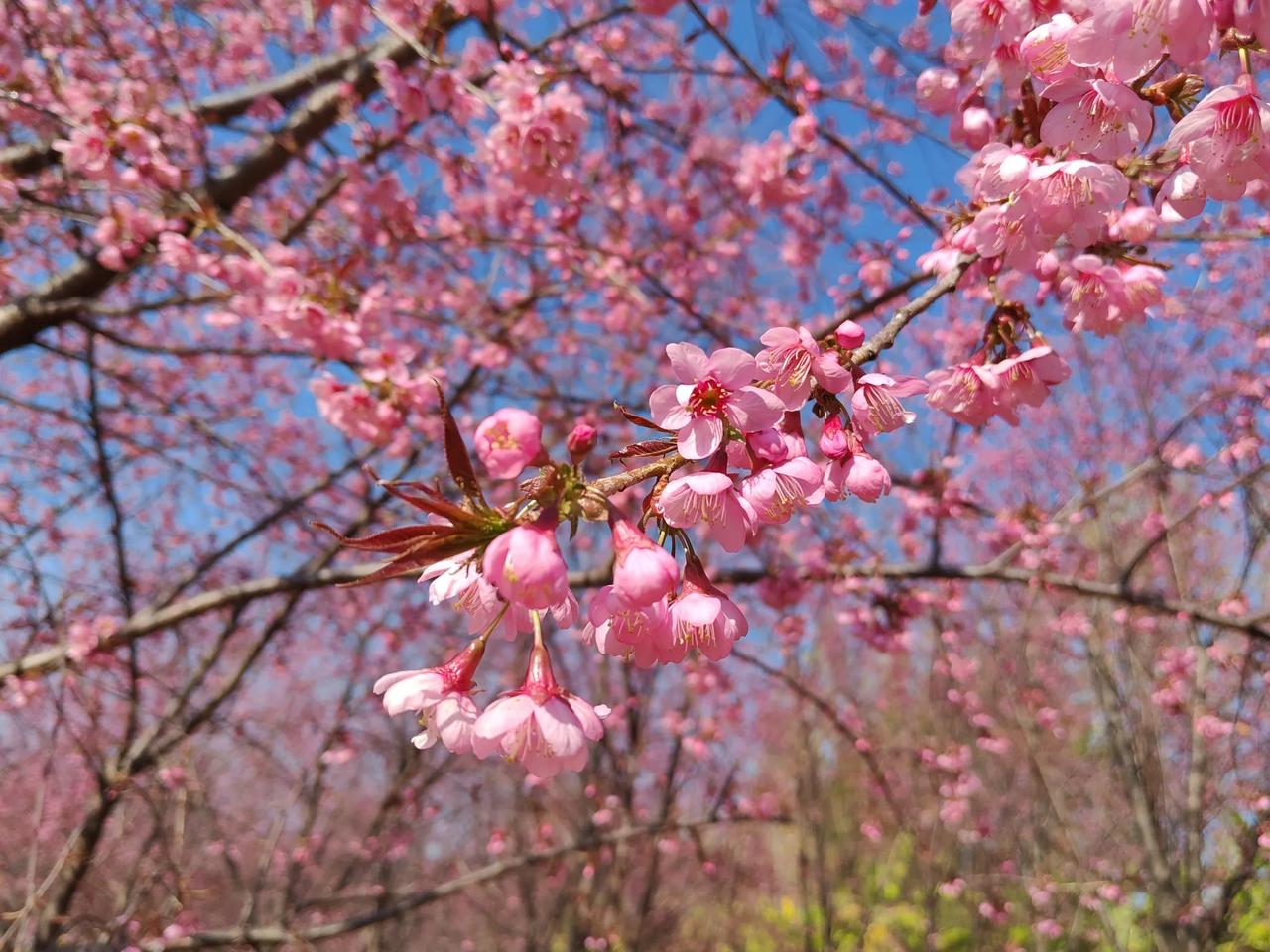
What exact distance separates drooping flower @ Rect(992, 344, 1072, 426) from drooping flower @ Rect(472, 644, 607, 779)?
97cm

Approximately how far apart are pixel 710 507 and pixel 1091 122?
89cm

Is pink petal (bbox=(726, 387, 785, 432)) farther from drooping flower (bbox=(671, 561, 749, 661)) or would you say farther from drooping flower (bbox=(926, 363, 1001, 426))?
drooping flower (bbox=(926, 363, 1001, 426))

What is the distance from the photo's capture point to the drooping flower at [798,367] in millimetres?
1103

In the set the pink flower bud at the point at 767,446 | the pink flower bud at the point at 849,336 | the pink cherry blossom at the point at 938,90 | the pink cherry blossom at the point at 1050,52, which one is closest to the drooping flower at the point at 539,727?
the pink flower bud at the point at 767,446

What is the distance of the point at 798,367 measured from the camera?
45.0 inches

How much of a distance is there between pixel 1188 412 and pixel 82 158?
221 inches

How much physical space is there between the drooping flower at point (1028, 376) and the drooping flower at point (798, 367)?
42 centimetres

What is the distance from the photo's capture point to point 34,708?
4.50 meters

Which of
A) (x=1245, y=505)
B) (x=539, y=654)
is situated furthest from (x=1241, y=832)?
(x=539, y=654)

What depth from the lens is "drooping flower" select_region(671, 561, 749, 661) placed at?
1035 mm

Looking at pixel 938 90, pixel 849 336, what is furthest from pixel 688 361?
pixel 938 90

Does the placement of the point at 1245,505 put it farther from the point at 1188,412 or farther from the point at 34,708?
the point at 34,708

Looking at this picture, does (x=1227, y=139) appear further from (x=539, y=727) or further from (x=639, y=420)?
(x=539, y=727)

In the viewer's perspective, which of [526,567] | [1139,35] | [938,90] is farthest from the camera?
[938,90]
